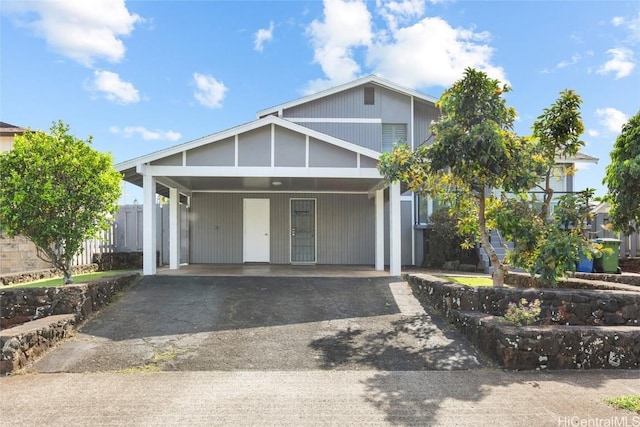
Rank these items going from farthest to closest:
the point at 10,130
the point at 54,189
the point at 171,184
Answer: the point at 10,130
the point at 171,184
the point at 54,189

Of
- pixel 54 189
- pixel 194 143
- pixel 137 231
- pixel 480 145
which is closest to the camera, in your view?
pixel 480 145

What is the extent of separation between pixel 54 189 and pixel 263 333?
4.29m

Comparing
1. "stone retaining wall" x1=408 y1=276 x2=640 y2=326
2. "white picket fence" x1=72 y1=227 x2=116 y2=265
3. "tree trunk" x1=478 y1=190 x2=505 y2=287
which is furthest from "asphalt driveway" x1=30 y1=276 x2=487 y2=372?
"white picket fence" x1=72 y1=227 x2=116 y2=265

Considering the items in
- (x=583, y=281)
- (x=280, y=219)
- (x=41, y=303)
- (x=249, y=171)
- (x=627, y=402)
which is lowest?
(x=627, y=402)

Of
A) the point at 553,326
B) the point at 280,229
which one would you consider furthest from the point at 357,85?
the point at 553,326

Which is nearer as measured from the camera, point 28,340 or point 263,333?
point 28,340

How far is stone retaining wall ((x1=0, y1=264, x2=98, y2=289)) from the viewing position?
29.3ft

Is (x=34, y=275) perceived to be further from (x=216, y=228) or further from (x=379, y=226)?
(x=379, y=226)

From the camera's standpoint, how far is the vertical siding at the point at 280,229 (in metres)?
13.4

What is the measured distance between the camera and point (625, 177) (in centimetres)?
710

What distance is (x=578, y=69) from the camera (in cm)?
1069

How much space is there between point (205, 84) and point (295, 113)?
5.89 metres

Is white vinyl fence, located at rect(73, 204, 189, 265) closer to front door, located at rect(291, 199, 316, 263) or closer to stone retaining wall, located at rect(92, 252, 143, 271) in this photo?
stone retaining wall, located at rect(92, 252, 143, 271)

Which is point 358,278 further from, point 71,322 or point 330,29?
point 330,29
